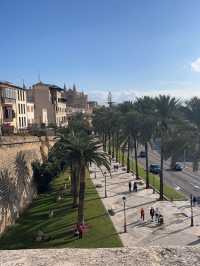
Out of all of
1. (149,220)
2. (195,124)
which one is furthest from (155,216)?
(195,124)

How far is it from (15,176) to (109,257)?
2586cm

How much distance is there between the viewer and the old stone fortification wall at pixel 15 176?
3638 centimetres

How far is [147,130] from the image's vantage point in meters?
51.5

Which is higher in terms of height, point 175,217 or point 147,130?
point 147,130

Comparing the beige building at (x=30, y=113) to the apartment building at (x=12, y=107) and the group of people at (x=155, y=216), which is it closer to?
the apartment building at (x=12, y=107)

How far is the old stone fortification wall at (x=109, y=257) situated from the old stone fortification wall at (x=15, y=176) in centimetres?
1657

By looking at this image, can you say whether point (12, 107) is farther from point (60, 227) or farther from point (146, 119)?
point (60, 227)

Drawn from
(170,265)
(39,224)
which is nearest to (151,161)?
(39,224)

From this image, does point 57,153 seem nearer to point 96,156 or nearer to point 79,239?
point 96,156

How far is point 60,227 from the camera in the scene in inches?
1400

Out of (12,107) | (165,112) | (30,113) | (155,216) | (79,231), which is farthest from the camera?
(30,113)

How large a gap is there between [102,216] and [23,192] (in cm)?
1086

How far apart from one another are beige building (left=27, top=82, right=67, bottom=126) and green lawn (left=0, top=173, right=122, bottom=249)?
50907 millimetres

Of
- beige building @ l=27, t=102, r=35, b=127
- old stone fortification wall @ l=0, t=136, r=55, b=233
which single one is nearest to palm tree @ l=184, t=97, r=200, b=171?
old stone fortification wall @ l=0, t=136, r=55, b=233
